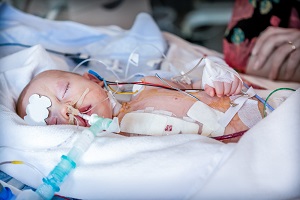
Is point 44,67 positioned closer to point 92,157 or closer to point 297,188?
point 92,157

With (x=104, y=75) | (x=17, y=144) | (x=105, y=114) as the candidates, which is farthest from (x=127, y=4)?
(x=17, y=144)

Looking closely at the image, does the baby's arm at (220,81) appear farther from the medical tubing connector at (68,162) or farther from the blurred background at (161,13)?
the blurred background at (161,13)

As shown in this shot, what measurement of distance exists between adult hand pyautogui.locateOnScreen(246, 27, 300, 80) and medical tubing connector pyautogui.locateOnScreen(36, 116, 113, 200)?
0.81 meters

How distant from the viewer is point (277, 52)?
1549 millimetres

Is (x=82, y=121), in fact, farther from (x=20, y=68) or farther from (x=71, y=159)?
(x=20, y=68)

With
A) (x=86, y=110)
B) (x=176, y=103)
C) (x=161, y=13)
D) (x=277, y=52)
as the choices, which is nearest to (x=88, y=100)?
(x=86, y=110)

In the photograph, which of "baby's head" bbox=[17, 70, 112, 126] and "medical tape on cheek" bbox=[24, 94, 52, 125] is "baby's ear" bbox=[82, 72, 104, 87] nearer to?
"baby's head" bbox=[17, 70, 112, 126]

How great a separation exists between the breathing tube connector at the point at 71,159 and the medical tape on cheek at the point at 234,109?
31 centimetres

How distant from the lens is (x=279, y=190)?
34.8 inches

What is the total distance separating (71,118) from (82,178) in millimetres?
243

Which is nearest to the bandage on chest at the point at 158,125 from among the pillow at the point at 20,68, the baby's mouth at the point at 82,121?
the baby's mouth at the point at 82,121

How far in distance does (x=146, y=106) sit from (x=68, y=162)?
1.23ft

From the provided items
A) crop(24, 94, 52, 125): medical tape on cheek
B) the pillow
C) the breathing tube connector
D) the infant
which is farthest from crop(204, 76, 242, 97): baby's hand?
the pillow

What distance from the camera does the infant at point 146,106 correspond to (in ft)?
3.71
